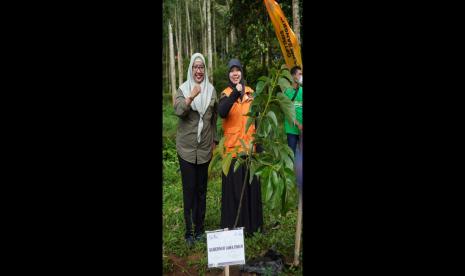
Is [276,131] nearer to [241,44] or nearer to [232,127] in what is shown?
[232,127]

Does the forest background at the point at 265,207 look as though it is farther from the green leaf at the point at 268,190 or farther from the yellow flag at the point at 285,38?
A: the green leaf at the point at 268,190

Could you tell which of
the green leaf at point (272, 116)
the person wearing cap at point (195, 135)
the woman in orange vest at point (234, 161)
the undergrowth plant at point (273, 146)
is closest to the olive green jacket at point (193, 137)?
the person wearing cap at point (195, 135)

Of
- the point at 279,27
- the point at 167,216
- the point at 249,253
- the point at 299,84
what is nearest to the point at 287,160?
the point at 299,84

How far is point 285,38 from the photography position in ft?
7.16

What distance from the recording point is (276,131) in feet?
6.28

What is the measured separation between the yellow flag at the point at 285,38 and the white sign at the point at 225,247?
3.02ft

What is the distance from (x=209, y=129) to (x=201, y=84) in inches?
12.2

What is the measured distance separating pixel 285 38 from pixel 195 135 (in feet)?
2.97

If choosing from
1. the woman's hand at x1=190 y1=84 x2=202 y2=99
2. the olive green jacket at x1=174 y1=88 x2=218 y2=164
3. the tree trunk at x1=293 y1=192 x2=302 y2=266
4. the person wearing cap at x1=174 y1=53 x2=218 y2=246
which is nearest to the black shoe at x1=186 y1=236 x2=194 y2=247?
the person wearing cap at x1=174 y1=53 x2=218 y2=246

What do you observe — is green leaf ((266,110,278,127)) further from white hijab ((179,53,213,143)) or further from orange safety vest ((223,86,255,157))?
white hijab ((179,53,213,143))

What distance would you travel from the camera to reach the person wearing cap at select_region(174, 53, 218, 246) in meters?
2.65

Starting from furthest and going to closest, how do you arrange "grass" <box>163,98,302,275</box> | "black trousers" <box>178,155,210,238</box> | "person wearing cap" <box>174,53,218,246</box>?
"black trousers" <box>178,155,210,238</box>
"person wearing cap" <box>174,53,218,246</box>
"grass" <box>163,98,302,275</box>

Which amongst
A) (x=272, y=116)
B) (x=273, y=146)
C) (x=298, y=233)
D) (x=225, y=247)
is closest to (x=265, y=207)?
(x=298, y=233)
